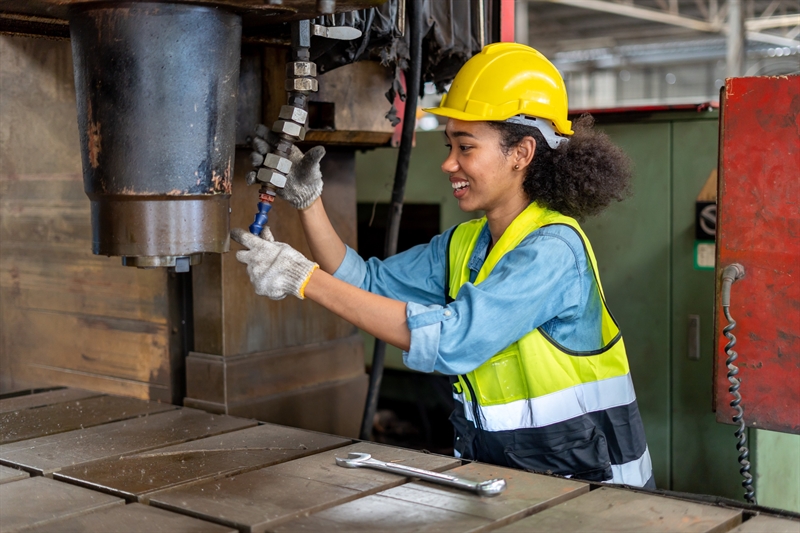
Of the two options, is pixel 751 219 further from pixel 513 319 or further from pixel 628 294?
pixel 628 294

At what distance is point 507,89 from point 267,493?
802 millimetres

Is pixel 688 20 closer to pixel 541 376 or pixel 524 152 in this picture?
pixel 524 152

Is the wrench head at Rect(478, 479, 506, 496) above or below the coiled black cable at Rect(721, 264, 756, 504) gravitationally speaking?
below

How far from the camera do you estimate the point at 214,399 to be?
1768 mm

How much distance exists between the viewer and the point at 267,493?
1104 millimetres

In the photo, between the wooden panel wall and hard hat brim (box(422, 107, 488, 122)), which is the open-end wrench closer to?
hard hat brim (box(422, 107, 488, 122))

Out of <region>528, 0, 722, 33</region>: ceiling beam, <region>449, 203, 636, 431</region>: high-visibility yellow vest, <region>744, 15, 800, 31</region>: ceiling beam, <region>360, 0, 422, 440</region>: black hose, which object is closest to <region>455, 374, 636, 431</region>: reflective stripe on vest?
<region>449, 203, 636, 431</region>: high-visibility yellow vest

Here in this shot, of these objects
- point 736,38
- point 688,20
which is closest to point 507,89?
point 736,38

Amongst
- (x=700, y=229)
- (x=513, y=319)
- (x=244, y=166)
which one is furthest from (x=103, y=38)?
(x=700, y=229)

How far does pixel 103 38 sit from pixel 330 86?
1.99ft

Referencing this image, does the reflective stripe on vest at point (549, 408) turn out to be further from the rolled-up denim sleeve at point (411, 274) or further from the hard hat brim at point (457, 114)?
the hard hat brim at point (457, 114)

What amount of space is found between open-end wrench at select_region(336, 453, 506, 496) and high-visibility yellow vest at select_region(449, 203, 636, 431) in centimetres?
28

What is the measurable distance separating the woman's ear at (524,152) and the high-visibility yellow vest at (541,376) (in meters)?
0.08

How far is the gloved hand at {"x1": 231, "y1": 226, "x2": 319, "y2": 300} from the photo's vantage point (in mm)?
1366
